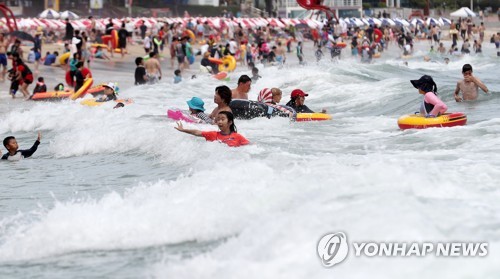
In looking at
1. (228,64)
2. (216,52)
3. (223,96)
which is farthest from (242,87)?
(216,52)

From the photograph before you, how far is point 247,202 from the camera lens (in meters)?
7.74

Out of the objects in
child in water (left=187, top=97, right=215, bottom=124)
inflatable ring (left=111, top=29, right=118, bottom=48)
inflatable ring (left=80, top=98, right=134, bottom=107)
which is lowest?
inflatable ring (left=80, top=98, right=134, bottom=107)

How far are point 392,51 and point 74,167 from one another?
143 feet

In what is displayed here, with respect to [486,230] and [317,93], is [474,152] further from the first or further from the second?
[317,93]

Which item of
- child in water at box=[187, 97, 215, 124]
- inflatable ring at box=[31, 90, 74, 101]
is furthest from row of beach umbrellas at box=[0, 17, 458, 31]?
child in water at box=[187, 97, 215, 124]

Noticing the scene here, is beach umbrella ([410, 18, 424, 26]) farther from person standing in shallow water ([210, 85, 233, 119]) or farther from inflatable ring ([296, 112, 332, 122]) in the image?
person standing in shallow water ([210, 85, 233, 119])

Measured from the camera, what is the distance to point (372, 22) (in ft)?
210

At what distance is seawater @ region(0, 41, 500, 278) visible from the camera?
636cm

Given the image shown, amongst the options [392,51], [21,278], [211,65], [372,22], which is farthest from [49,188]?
[372,22]

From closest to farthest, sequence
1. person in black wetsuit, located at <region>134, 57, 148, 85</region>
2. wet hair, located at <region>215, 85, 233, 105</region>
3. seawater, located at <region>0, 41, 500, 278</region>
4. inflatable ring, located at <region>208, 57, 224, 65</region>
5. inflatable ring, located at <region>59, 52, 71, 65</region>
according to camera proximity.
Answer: seawater, located at <region>0, 41, 500, 278</region>
wet hair, located at <region>215, 85, 233, 105</region>
person in black wetsuit, located at <region>134, 57, 148, 85</region>
inflatable ring, located at <region>59, 52, 71, 65</region>
inflatable ring, located at <region>208, 57, 224, 65</region>

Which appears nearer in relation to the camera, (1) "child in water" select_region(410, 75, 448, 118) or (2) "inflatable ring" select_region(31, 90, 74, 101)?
(1) "child in water" select_region(410, 75, 448, 118)

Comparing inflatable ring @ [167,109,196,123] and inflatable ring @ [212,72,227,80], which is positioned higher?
inflatable ring @ [167,109,196,123]

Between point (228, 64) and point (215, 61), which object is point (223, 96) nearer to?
point (215, 61)

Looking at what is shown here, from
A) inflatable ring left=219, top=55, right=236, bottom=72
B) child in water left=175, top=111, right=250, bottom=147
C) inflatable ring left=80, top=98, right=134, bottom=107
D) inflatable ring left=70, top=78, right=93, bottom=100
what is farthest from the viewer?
inflatable ring left=219, top=55, right=236, bottom=72
